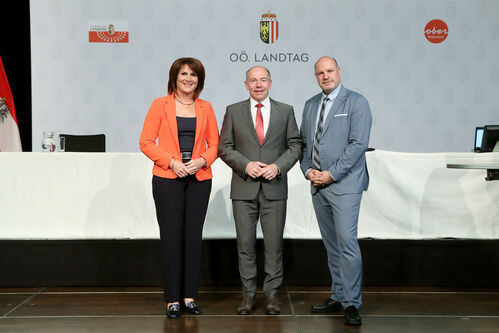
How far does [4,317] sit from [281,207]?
1718mm

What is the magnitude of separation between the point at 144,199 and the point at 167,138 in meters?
0.84

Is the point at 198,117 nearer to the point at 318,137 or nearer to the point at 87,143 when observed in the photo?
the point at 318,137

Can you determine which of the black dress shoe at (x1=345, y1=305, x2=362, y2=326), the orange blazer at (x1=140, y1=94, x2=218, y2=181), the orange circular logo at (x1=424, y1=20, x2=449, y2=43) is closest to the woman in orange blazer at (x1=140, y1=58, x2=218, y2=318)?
the orange blazer at (x1=140, y1=94, x2=218, y2=181)

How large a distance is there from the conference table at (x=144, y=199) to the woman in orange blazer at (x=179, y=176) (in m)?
0.61

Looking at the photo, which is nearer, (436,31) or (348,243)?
(348,243)

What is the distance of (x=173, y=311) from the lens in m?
2.97

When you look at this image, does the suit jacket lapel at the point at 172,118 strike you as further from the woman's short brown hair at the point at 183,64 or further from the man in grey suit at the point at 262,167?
the man in grey suit at the point at 262,167

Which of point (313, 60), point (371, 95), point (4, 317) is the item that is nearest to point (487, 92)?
point (371, 95)

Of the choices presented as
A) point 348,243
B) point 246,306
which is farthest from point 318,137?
point 246,306

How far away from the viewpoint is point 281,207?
3.07 metres

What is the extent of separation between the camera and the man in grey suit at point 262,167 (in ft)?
9.91

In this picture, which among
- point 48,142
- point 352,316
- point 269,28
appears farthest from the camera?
point 269,28

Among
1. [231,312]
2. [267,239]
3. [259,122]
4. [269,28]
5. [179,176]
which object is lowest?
[231,312]

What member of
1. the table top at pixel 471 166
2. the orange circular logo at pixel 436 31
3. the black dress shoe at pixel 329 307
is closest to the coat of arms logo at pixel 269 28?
the orange circular logo at pixel 436 31
